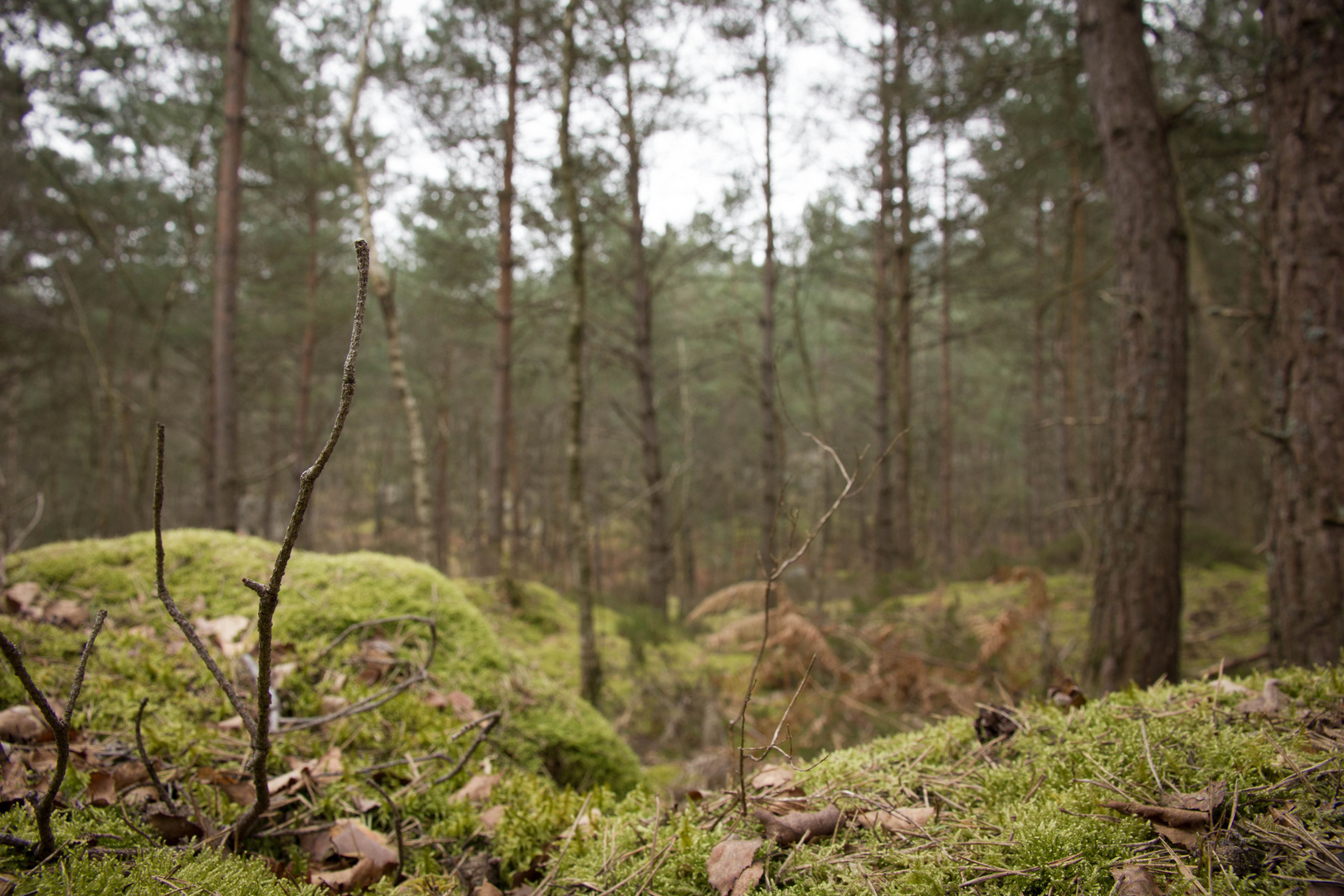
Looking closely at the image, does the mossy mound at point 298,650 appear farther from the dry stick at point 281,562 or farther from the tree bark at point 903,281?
the tree bark at point 903,281

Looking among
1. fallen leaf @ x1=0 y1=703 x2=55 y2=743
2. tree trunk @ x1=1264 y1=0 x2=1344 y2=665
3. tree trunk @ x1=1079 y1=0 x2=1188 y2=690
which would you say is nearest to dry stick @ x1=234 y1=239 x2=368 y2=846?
fallen leaf @ x1=0 y1=703 x2=55 y2=743

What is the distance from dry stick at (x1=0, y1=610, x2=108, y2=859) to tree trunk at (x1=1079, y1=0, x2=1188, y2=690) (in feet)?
15.8

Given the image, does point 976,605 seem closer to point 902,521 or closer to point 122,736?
point 902,521

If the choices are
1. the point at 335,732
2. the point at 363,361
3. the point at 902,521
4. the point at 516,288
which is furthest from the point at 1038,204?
the point at 363,361

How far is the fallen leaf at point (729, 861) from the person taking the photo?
1.05 m

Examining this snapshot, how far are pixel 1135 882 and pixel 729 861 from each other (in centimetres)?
58

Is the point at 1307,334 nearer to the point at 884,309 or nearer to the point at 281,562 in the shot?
the point at 281,562

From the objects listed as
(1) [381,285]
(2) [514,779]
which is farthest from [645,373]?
(2) [514,779]

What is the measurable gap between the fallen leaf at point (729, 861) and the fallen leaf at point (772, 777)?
0.26m

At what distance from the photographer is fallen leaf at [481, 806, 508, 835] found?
1478mm

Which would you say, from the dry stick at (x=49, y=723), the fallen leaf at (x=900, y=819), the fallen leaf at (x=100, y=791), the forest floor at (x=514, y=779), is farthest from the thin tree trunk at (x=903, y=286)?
the dry stick at (x=49, y=723)

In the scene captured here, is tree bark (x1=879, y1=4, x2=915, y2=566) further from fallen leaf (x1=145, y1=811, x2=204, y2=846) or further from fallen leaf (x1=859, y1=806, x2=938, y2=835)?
fallen leaf (x1=145, y1=811, x2=204, y2=846)

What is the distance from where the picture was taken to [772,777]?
144cm

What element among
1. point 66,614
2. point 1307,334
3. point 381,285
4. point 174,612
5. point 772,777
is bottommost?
point 772,777
